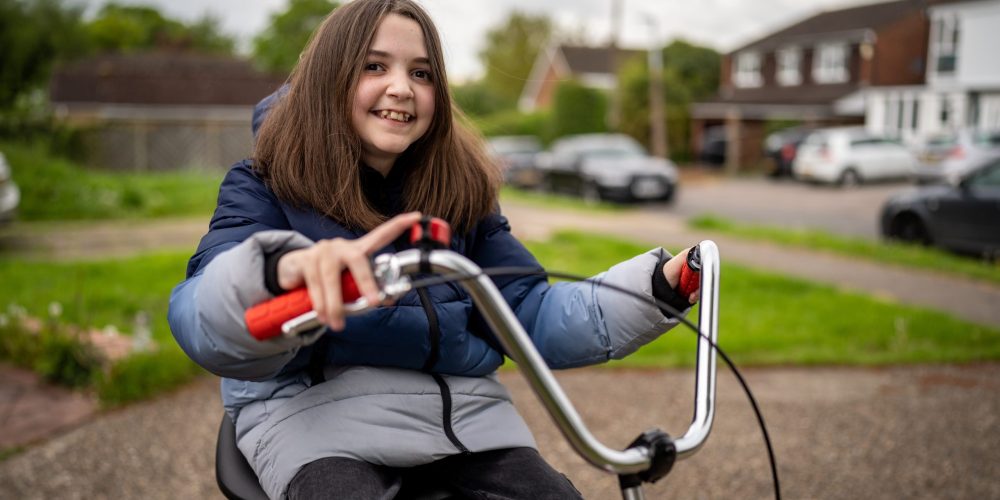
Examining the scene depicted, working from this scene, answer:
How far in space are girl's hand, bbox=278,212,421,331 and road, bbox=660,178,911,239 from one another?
541 inches

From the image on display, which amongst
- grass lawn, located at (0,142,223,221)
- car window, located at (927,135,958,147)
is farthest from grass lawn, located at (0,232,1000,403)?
car window, located at (927,135,958,147)

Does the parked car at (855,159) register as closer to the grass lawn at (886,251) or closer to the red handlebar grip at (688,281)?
the grass lawn at (886,251)

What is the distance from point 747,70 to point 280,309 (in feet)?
143

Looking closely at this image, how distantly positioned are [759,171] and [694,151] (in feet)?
17.4

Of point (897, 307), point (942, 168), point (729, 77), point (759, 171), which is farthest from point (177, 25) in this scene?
point (897, 307)

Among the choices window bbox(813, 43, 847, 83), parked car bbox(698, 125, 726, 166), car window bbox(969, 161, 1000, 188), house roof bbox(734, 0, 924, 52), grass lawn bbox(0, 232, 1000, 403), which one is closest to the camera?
grass lawn bbox(0, 232, 1000, 403)

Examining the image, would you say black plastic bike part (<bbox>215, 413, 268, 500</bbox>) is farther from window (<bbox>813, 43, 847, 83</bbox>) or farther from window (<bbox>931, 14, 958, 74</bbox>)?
window (<bbox>813, 43, 847, 83</bbox>)

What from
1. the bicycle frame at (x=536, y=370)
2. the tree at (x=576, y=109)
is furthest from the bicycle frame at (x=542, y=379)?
the tree at (x=576, y=109)

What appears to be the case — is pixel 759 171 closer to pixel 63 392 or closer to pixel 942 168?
pixel 942 168

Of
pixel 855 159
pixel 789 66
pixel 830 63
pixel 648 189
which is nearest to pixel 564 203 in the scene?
pixel 648 189

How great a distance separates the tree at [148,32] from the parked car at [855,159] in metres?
37.9

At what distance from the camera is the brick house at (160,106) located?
2284cm

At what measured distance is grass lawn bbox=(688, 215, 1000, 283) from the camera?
29.3ft

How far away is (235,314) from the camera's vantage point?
4.93 feet
